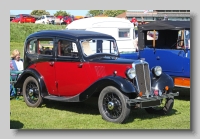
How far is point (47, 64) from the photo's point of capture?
802 centimetres

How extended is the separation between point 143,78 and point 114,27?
894 centimetres

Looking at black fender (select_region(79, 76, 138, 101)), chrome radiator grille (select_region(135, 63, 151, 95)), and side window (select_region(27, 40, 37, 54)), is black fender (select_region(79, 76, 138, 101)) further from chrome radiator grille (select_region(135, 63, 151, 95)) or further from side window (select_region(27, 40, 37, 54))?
side window (select_region(27, 40, 37, 54))

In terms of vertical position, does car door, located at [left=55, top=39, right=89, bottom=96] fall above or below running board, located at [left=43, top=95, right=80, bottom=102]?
above

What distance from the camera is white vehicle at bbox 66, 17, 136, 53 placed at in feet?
49.7

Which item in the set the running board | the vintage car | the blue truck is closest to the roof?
the blue truck

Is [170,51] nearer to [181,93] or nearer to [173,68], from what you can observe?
[173,68]

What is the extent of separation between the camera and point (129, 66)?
22.7 feet

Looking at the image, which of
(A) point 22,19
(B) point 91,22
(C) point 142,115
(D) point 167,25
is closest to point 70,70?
(C) point 142,115

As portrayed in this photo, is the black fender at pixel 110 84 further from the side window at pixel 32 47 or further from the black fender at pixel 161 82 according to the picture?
the side window at pixel 32 47

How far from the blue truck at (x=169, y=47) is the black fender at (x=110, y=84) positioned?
2.94 metres

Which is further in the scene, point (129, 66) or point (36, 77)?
point (36, 77)

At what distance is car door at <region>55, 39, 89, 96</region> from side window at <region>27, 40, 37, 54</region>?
832mm

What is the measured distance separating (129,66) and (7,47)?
2189 millimetres

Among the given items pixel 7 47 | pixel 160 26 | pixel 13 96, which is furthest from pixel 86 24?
pixel 7 47
